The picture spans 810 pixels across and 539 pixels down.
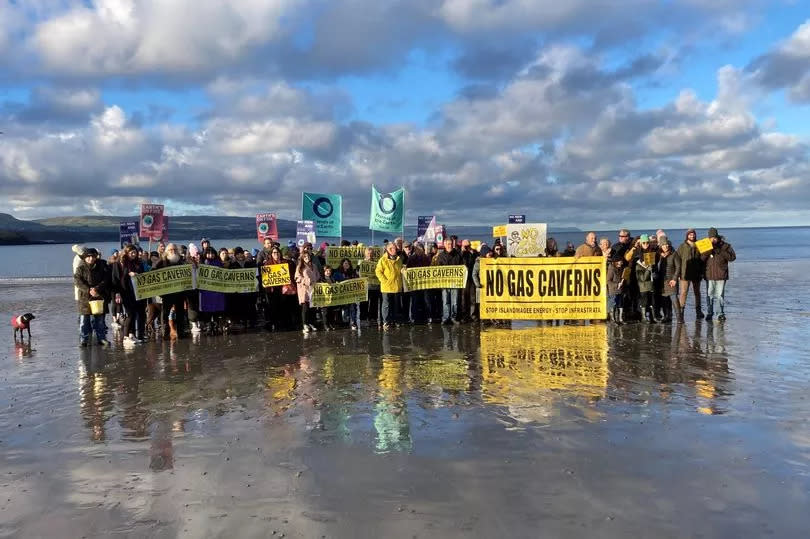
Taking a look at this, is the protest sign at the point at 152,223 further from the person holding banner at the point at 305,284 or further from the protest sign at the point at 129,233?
the person holding banner at the point at 305,284

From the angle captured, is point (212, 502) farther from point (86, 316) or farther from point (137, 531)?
point (86, 316)

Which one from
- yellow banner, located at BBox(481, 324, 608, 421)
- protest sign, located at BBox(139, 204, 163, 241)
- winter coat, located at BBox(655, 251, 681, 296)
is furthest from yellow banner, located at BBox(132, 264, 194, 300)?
winter coat, located at BBox(655, 251, 681, 296)

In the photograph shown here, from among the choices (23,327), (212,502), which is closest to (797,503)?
(212,502)

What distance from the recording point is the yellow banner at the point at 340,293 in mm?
14602

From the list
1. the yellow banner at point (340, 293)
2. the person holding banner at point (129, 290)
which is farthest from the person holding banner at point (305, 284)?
the person holding banner at point (129, 290)

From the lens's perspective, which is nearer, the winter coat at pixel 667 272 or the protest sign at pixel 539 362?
the protest sign at pixel 539 362

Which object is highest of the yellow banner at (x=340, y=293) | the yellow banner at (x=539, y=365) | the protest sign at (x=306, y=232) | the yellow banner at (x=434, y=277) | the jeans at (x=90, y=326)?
the protest sign at (x=306, y=232)

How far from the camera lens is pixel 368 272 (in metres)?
15.8

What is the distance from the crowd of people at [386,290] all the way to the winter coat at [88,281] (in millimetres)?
458

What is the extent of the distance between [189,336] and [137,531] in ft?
32.6

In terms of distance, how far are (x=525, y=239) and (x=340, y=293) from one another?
8.21m

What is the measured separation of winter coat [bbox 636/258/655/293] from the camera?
568 inches

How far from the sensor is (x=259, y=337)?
44.9 feet

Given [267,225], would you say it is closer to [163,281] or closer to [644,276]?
[163,281]
